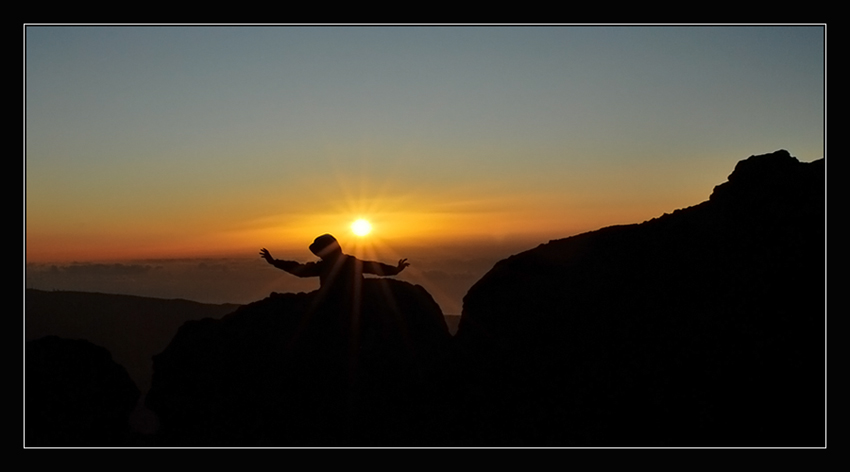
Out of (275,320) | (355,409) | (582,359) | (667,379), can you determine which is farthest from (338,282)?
(667,379)

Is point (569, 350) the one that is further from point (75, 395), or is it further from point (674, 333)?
point (75, 395)

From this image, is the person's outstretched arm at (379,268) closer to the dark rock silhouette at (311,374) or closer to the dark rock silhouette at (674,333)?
the dark rock silhouette at (311,374)

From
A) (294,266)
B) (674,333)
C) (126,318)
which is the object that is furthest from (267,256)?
(126,318)

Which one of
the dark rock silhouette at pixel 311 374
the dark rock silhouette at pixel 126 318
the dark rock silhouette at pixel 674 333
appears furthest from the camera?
the dark rock silhouette at pixel 126 318

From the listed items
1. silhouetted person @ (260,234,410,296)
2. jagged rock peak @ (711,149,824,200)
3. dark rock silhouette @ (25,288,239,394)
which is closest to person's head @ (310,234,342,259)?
silhouetted person @ (260,234,410,296)

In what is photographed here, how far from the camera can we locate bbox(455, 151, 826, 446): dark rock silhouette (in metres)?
12.7

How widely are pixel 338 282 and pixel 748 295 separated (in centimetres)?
648

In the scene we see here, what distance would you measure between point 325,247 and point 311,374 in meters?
2.08

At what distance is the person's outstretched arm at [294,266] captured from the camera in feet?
44.1

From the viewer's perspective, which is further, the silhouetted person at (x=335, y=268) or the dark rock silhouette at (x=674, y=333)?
the silhouetted person at (x=335, y=268)

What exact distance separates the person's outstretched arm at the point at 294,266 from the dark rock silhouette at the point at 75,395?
11.7ft

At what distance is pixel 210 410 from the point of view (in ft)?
45.3

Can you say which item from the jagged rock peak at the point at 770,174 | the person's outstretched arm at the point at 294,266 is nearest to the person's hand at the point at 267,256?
the person's outstretched arm at the point at 294,266

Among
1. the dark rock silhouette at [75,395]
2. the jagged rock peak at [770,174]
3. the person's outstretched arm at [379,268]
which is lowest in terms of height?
the dark rock silhouette at [75,395]
